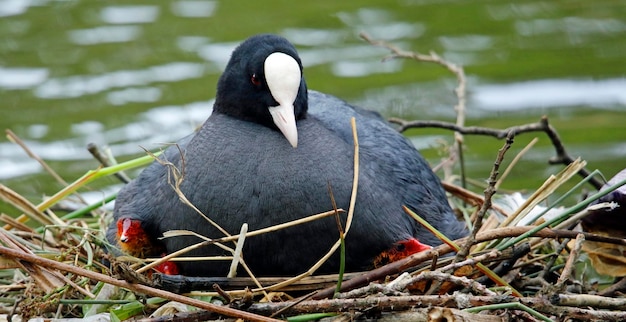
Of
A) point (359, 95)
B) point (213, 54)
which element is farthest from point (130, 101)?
point (359, 95)

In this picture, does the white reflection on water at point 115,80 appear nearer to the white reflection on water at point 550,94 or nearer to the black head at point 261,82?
the white reflection on water at point 550,94

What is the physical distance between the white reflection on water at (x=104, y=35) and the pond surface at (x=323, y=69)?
0.06 feet

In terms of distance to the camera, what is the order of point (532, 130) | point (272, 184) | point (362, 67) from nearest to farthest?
point (272, 184) < point (532, 130) < point (362, 67)

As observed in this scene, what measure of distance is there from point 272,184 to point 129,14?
6.62m

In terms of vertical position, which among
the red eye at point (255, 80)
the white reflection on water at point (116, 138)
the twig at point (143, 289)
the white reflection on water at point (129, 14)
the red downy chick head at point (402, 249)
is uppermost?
the red eye at point (255, 80)

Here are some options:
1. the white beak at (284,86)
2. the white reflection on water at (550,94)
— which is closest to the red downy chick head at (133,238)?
the white beak at (284,86)

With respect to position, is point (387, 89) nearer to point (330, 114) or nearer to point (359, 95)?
point (359, 95)

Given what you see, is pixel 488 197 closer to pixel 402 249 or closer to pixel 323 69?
pixel 402 249

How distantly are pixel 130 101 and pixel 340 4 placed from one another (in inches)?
104

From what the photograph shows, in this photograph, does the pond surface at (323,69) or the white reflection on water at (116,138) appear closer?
the white reflection on water at (116,138)

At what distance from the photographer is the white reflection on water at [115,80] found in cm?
921

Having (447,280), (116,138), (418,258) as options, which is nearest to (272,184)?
(418,258)

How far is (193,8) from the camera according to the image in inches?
422

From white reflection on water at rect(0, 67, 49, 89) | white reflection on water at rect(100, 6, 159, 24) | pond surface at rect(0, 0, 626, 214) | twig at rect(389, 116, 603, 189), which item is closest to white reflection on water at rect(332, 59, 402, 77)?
pond surface at rect(0, 0, 626, 214)
